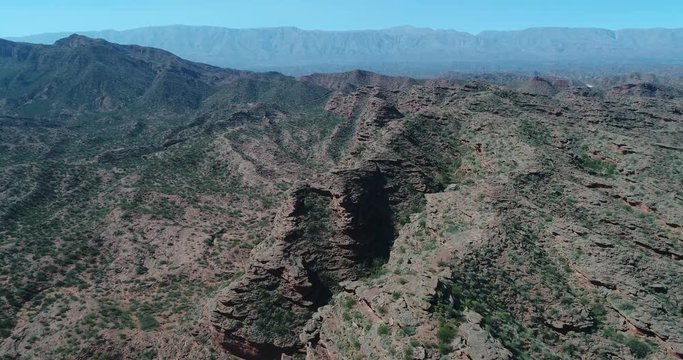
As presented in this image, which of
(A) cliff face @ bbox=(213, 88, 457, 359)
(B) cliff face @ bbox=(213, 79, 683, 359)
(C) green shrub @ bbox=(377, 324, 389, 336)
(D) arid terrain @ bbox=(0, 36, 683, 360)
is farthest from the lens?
(A) cliff face @ bbox=(213, 88, 457, 359)

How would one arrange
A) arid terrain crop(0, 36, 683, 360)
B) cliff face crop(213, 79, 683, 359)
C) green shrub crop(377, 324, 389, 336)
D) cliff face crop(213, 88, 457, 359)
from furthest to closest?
cliff face crop(213, 88, 457, 359) → arid terrain crop(0, 36, 683, 360) → cliff face crop(213, 79, 683, 359) → green shrub crop(377, 324, 389, 336)

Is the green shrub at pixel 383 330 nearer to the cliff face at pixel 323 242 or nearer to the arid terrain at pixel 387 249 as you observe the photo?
the arid terrain at pixel 387 249

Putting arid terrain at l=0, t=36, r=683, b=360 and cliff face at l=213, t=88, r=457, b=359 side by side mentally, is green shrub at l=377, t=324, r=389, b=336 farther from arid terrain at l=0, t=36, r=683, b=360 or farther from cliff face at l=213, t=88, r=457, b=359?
cliff face at l=213, t=88, r=457, b=359

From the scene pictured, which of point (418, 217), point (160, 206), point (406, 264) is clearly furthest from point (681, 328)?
Result: point (160, 206)

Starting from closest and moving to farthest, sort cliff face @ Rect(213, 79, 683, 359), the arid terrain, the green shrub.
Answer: the green shrub, cliff face @ Rect(213, 79, 683, 359), the arid terrain

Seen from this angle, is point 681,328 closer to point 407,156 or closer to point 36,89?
point 407,156

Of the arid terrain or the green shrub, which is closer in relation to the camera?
the green shrub

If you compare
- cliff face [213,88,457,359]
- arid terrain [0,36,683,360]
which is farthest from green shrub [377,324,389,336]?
cliff face [213,88,457,359]

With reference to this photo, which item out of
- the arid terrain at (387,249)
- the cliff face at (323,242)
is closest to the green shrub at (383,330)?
the arid terrain at (387,249)

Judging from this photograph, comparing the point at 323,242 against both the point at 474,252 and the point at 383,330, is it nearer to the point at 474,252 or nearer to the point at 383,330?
the point at 474,252
